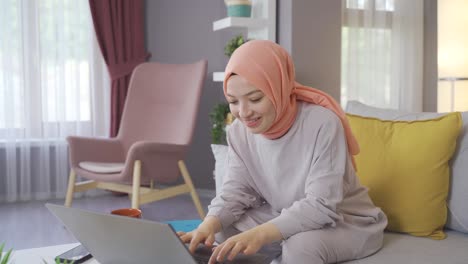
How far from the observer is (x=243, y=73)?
1.39 meters

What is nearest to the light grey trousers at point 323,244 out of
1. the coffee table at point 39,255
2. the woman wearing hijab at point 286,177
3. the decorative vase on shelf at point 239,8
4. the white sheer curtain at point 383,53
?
the woman wearing hijab at point 286,177

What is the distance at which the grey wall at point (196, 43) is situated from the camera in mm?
4266

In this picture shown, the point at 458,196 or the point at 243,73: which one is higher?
the point at 243,73

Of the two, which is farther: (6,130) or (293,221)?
(6,130)

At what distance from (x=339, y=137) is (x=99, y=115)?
127 inches

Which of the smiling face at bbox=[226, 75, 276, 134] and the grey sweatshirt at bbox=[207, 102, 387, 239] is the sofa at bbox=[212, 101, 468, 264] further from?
the smiling face at bbox=[226, 75, 276, 134]

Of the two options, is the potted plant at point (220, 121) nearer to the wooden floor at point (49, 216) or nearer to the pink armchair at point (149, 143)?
the pink armchair at point (149, 143)

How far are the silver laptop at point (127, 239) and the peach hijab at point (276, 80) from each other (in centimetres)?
38

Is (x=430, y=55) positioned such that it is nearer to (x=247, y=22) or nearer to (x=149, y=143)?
(x=247, y=22)

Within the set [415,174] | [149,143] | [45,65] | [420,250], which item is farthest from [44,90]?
[420,250]

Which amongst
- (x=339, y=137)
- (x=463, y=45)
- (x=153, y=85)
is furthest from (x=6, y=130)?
(x=463, y=45)

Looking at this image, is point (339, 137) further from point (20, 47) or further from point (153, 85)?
point (20, 47)

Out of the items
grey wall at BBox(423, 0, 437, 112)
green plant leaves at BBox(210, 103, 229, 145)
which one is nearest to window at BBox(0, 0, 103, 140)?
green plant leaves at BBox(210, 103, 229, 145)

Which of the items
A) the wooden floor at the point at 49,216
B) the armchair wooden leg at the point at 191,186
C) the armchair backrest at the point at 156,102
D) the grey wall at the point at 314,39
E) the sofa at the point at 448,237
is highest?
the grey wall at the point at 314,39
